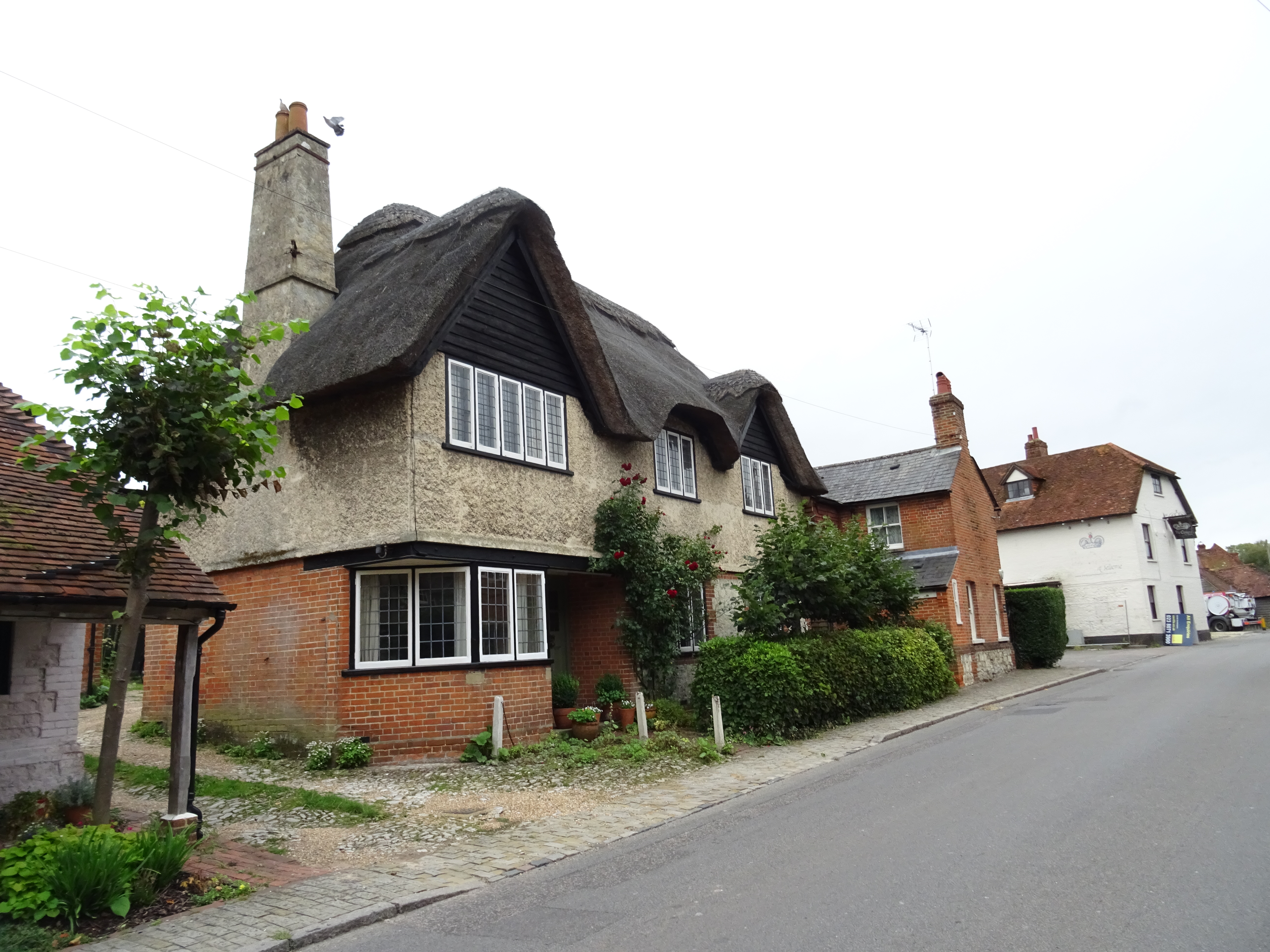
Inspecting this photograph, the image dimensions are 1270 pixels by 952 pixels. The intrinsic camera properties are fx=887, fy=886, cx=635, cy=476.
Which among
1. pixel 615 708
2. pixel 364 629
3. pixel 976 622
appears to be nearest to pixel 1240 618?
pixel 976 622

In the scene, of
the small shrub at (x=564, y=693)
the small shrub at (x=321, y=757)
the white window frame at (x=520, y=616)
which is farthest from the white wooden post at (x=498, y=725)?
→ the small shrub at (x=321, y=757)

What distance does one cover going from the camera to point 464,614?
40.6 ft

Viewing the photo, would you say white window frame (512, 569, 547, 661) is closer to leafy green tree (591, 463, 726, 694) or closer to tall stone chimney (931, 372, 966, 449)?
leafy green tree (591, 463, 726, 694)

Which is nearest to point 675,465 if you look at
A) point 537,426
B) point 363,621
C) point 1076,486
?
point 537,426

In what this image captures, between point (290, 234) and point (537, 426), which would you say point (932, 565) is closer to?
point (537, 426)

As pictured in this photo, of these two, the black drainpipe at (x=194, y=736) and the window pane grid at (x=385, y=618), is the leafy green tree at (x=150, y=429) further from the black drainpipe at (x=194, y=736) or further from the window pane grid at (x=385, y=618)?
the window pane grid at (x=385, y=618)

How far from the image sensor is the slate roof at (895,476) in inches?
957

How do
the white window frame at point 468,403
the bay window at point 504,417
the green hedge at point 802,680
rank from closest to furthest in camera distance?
1. the white window frame at point 468,403
2. the bay window at point 504,417
3. the green hedge at point 802,680

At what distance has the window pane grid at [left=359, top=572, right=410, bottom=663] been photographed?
12156mm

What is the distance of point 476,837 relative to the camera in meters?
8.08

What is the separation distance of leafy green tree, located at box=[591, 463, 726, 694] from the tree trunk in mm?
8211

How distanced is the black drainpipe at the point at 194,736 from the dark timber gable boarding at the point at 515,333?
17.1ft

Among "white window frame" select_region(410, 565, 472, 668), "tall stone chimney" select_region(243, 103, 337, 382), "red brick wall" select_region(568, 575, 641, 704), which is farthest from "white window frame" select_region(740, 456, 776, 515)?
"tall stone chimney" select_region(243, 103, 337, 382)

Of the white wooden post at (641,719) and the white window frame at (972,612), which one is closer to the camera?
the white wooden post at (641,719)
